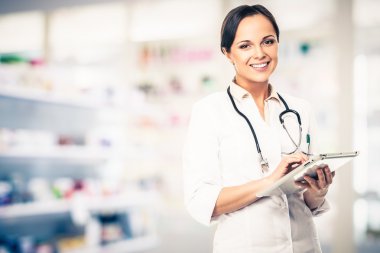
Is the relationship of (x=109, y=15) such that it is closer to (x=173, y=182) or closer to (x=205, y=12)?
(x=205, y=12)

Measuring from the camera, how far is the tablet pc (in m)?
1.18

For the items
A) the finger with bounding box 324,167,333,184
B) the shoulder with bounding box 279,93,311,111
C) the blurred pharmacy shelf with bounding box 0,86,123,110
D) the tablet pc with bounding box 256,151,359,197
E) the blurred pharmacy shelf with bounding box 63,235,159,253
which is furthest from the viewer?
the blurred pharmacy shelf with bounding box 63,235,159,253

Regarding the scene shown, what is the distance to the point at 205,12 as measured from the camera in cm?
541

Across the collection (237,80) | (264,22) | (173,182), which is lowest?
(173,182)

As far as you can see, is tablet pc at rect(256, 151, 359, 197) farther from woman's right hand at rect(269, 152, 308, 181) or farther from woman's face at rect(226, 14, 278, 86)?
woman's face at rect(226, 14, 278, 86)

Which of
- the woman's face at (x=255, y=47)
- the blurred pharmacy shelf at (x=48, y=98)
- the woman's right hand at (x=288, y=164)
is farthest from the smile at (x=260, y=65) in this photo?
the blurred pharmacy shelf at (x=48, y=98)

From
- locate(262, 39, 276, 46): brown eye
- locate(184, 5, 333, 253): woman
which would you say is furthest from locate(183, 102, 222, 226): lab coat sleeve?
locate(262, 39, 276, 46): brown eye

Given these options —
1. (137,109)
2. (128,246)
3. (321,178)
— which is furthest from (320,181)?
(137,109)

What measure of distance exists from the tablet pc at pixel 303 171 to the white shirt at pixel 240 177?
0.10m

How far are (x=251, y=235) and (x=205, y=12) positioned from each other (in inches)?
170

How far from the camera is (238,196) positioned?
4.33 feet

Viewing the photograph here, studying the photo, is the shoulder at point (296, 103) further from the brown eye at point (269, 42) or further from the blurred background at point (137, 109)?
the blurred background at point (137, 109)

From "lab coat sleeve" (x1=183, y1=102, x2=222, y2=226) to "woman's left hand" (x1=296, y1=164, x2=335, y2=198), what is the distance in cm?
23

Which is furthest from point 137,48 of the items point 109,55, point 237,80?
point 237,80
